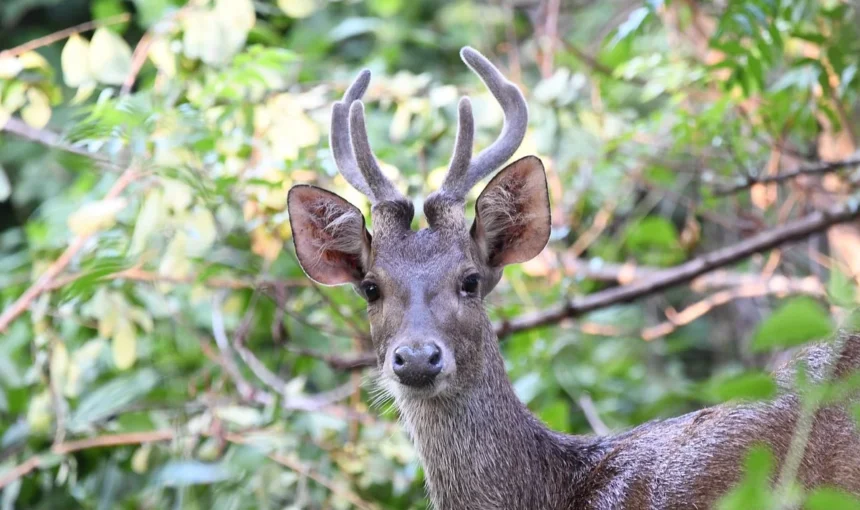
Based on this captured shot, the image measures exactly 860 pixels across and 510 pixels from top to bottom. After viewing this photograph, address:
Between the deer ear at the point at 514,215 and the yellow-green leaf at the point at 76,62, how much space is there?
2.10 metres

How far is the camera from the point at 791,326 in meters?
1.54

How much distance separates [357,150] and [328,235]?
0.43m

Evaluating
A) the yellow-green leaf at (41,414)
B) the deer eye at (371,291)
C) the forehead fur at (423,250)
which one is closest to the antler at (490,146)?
the forehead fur at (423,250)

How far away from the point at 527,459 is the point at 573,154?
8.55 feet

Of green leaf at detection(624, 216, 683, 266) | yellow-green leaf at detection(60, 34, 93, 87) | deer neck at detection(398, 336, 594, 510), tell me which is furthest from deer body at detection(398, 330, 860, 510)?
green leaf at detection(624, 216, 683, 266)

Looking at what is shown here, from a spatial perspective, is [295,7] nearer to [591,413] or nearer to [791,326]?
[591,413]

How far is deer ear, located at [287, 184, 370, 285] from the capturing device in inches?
163

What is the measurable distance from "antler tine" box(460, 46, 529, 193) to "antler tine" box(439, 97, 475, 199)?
1.1 inches

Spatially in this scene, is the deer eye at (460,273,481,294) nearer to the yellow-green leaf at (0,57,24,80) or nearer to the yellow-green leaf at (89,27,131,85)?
the yellow-green leaf at (89,27,131,85)

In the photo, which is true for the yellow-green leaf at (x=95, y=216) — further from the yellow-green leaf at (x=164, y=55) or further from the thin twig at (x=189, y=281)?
the yellow-green leaf at (x=164, y=55)

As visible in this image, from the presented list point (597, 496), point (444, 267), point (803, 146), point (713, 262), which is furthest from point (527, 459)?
point (803, 146)

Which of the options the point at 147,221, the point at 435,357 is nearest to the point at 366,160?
the point at 435,357

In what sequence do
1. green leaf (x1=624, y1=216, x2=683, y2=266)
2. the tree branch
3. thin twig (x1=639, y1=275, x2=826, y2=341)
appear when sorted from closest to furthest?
the tree branch → thin twig (x1=639, y1=275, x2=826, y2=341) → green leaf (x1=624, y1=216, x2=683, y2=266)

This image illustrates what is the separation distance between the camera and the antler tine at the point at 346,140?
161 inches
